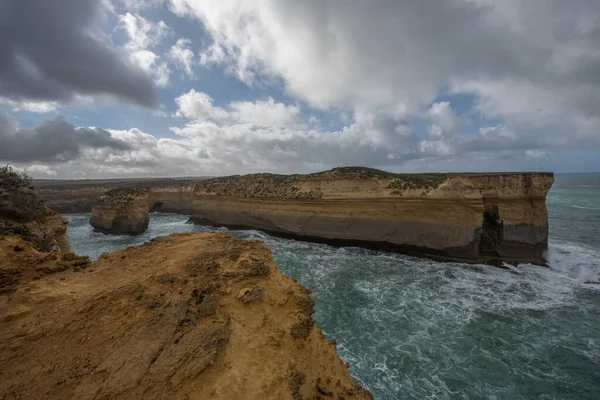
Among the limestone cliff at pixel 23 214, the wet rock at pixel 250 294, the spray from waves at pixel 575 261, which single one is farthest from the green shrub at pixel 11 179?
the spray from waves at pixel 575 261

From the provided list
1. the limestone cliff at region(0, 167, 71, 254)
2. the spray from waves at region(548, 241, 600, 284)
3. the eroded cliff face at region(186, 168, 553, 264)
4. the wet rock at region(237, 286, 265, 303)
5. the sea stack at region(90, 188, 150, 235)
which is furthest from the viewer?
the sea stack at region(90, 188, 150, 235)

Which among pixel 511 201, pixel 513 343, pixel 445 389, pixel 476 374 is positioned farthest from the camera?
pixel 511 201

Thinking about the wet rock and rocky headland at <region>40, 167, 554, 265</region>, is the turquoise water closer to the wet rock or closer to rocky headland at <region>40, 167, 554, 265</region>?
rocky headland at <region>40, 167, 554, 265</region>

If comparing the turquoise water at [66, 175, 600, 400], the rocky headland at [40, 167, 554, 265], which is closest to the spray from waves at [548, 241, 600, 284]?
the turquoise water at [66, 175, 600, 400]

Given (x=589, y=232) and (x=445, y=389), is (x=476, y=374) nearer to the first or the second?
(x=445, y=389)

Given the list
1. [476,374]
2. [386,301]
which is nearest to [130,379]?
[476,374]

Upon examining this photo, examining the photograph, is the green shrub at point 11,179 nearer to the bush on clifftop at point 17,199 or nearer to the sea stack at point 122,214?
the bush on clifftop at point 17,199

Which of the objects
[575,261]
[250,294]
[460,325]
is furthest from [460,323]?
[575,261]
